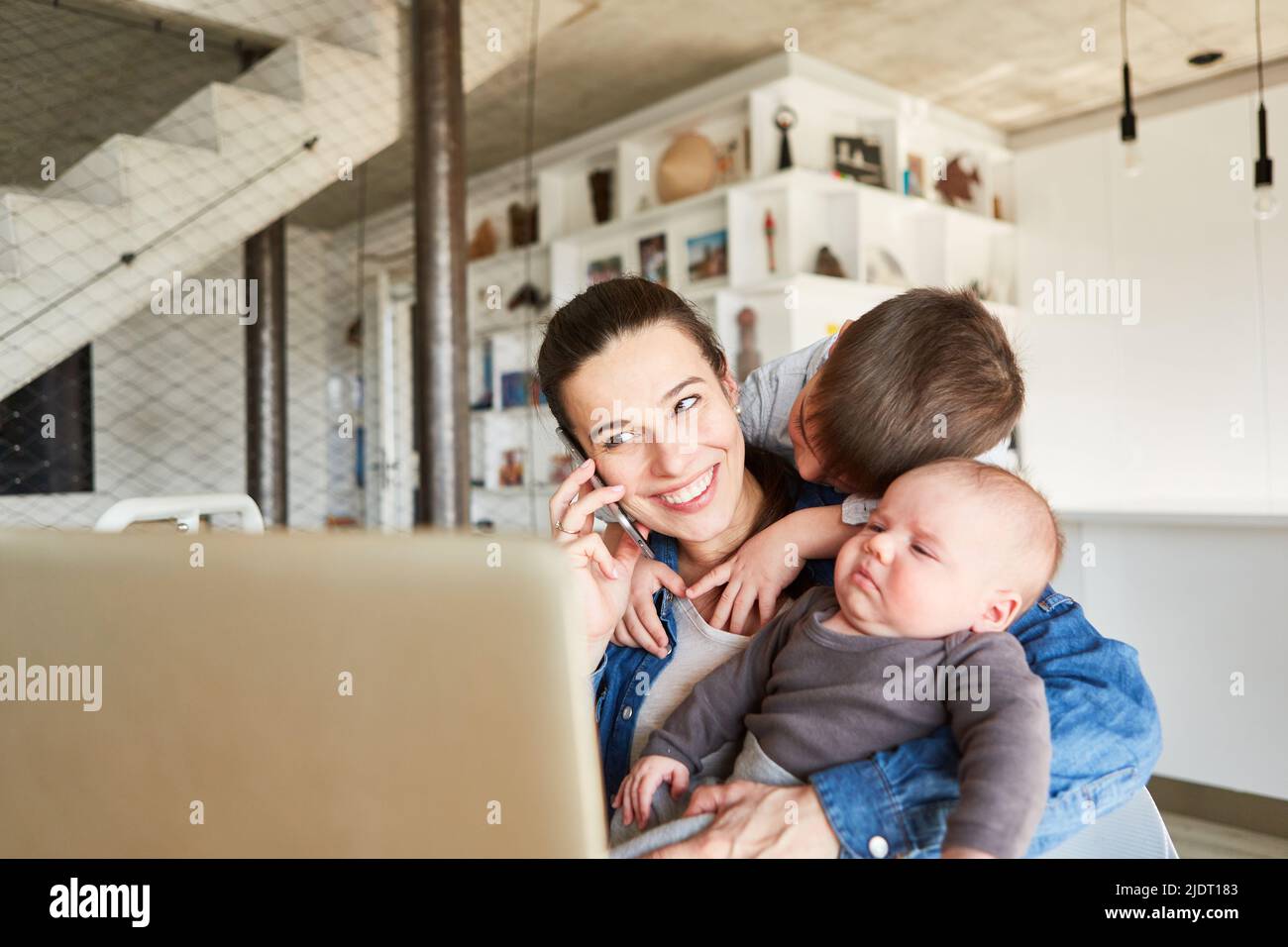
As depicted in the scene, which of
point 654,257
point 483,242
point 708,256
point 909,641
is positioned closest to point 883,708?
point 909,641

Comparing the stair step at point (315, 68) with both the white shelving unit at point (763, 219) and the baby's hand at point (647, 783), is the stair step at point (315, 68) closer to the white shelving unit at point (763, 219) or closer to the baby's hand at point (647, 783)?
the white shelving unit at point (763, 219)

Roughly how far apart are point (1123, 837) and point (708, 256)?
4.16 m

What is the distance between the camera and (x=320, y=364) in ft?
25.1

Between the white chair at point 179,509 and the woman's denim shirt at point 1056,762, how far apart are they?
2.10 feet

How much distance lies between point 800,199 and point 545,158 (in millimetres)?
2069

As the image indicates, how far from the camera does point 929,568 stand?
92cm

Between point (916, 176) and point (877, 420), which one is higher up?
point (916, 176)

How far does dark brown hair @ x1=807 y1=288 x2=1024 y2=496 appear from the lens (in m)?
1.04

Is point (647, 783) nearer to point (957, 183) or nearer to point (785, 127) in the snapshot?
point (785, 127)

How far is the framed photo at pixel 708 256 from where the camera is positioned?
15.8ft

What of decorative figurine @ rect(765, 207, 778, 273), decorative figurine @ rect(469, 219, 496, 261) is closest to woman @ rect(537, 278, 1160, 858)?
decorative figurine @ rect(765, 207, 778, 273)

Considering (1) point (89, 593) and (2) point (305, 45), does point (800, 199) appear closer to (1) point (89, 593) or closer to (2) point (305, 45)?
(2) point (305, 45)
